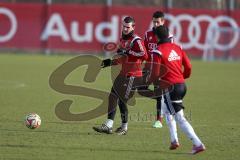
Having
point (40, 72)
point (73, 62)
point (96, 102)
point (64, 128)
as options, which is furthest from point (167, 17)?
point (64, 128)

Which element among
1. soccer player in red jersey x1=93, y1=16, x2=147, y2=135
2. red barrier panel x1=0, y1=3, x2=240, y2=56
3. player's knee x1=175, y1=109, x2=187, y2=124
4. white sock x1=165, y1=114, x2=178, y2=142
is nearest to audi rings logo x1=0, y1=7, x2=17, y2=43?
red barrier panel x1=0, y1=3, x2=240, y2=56

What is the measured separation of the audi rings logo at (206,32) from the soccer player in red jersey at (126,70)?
19964mm

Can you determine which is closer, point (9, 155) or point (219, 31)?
point (9, 155)

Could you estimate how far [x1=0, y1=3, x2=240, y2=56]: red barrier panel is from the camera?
32.1m

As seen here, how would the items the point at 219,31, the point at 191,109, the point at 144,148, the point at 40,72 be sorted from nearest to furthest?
the point at 144,148 < the point at 191,109 < the point at 40,72 < the point at 219,31

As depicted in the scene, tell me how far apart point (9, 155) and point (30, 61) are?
63.6 feet

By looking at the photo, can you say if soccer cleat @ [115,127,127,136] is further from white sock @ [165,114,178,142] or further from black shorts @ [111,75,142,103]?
white sock @ [165,114,178,142]

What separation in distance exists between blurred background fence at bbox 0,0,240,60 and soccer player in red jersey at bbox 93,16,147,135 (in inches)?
783

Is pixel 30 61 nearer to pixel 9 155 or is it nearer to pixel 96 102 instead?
pixel 96 102

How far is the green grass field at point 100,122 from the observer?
33.5 feet

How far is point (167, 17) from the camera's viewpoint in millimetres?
32594

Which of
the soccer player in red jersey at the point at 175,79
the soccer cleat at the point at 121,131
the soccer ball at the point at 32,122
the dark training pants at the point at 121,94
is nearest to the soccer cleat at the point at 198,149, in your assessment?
the soccer player in red jersey at the point at 175,79

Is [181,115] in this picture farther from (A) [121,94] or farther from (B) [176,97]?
(A) [121,94]

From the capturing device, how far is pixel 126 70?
12.2 metres
